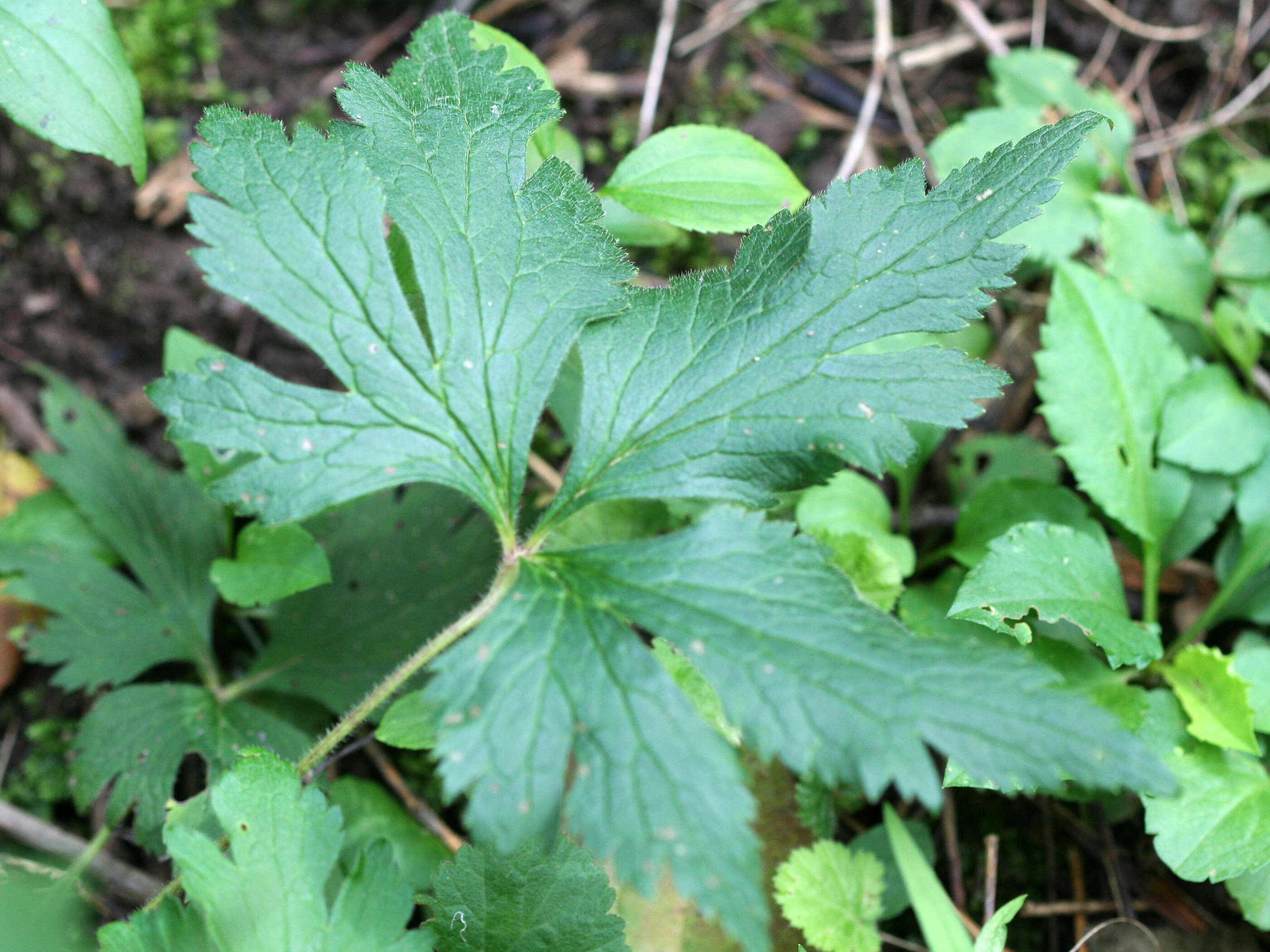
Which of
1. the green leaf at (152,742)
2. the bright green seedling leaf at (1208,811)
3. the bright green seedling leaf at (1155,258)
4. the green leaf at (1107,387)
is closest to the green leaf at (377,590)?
the green leaf at (152,742)

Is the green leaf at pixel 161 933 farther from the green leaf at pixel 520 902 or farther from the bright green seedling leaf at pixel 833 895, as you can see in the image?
the bright green seedling leaf at pixel 833 895

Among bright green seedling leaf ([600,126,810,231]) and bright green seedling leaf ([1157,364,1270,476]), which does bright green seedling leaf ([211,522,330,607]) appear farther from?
bright green seedling leaf ([1157,364,1270,476])

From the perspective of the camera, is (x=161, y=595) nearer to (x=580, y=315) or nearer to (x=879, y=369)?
(x=580, y=315)

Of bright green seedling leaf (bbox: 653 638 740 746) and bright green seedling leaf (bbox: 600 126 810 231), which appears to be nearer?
bright green seedling leaf (bbox: 653 638 740 746)

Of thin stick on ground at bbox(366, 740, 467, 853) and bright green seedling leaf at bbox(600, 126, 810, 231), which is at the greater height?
bright green seedling leaf at bbox(600, 126, 810, 231)

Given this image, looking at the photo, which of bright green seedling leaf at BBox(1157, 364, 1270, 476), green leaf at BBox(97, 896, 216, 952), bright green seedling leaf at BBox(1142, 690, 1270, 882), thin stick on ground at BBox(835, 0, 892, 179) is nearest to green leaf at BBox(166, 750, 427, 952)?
green leaf at BBox(97, 896, 216, 952)

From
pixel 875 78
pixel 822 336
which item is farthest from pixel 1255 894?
pixel 875 78
